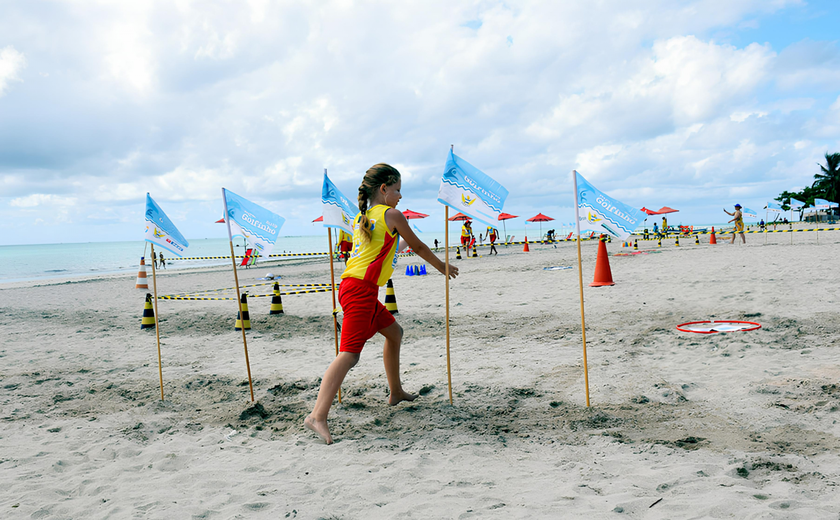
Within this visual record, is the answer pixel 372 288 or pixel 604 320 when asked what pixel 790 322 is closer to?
pixel 604 320

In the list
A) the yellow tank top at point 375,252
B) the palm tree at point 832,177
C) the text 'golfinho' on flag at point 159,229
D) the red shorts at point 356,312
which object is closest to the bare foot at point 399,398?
the red shorts at point 356,312

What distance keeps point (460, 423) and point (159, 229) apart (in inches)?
143

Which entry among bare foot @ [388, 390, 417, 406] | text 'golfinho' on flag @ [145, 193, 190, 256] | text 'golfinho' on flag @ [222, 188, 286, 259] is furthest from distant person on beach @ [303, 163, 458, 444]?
text 'golfinho' on flag @ [145, 193, 190, 256]

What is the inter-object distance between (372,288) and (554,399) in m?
1.99

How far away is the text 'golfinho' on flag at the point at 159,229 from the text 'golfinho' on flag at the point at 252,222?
0.77 metres

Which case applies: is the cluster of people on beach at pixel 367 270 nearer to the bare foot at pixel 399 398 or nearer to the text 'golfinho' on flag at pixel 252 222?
the bare foot at pixel 399 398

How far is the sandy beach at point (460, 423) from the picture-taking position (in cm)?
282

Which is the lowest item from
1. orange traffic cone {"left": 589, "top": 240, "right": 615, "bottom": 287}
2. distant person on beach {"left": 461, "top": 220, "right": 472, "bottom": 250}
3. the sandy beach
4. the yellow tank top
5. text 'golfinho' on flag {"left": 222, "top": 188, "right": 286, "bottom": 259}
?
the sandy beach

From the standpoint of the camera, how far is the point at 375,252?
3758 millimetres

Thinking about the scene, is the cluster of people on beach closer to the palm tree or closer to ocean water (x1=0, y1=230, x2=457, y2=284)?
ocean water (x1=0, y1=230, x2=457, y2=284)

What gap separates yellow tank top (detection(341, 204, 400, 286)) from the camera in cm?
373

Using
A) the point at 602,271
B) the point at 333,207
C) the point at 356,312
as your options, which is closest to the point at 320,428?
the point at 356,312

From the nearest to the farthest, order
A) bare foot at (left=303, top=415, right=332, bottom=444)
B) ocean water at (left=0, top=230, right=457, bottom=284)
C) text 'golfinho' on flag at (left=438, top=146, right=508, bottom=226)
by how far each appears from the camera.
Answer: bare foot at (left=303, top=415, right=332, bottom=444)
text 'golfinho' on flag at (left=438, top=146, right=508, bottom=226)
ocean water at (left=0, top=230, right=457, bottom=284)

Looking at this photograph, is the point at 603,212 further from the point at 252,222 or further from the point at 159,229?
the point at 159,229
